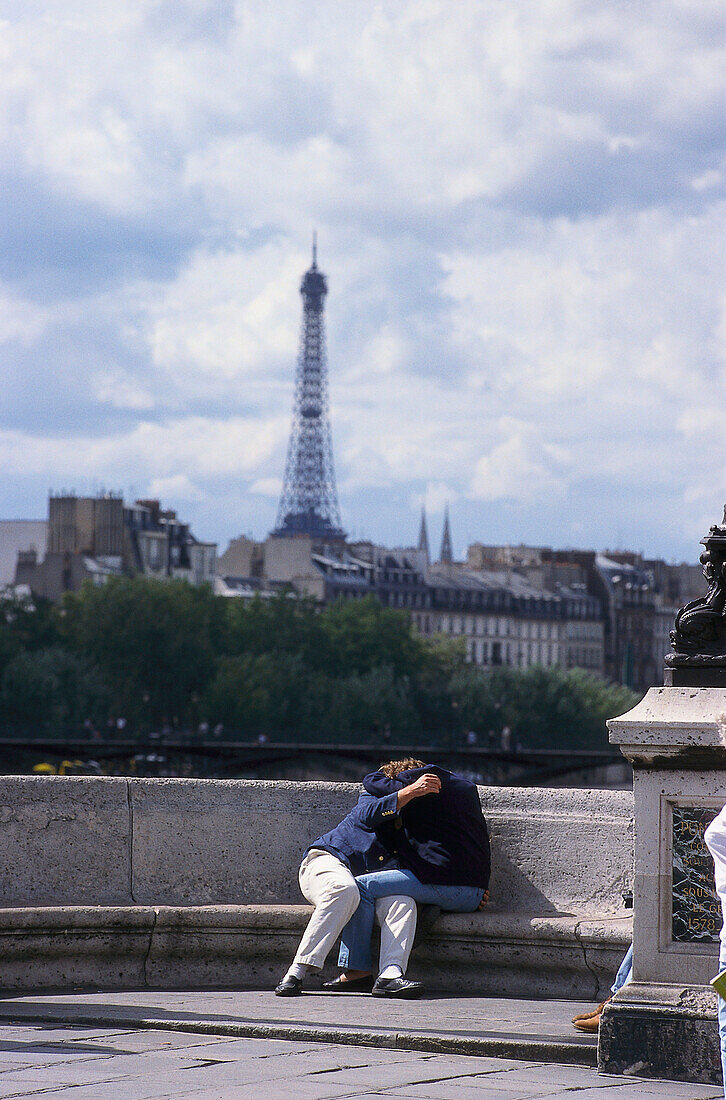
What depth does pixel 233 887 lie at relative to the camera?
8539 mm

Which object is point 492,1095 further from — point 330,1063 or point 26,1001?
point 26,1001

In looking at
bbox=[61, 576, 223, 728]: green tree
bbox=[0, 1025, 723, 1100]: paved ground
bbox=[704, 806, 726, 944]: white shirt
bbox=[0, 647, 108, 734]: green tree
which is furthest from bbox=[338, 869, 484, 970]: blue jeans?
bbox=[61, 576, 223, 728]: green tree

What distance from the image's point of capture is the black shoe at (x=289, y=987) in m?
7.57

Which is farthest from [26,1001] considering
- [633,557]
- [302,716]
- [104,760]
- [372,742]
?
[633,557]

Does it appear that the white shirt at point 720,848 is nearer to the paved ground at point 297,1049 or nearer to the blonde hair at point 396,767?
the paved ground at point 297,1049

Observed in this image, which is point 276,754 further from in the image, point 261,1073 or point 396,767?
point 261,1073

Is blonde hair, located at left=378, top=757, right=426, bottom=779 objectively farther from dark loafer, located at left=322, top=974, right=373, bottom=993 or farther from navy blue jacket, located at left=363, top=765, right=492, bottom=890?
dark loafer, located at left=322, top=974, right=373, bottom=993

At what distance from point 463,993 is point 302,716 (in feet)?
268

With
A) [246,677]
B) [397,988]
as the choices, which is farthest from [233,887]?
[246,677]

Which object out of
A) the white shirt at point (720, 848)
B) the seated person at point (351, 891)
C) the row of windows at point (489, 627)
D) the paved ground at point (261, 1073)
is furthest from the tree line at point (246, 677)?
the white shirt at point (720, 848)

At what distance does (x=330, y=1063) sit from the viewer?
20.2ft

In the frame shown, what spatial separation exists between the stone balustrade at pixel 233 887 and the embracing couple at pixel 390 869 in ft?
0.57

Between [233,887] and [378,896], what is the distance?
853 millimetres

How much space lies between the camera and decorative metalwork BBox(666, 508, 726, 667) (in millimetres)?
6508
